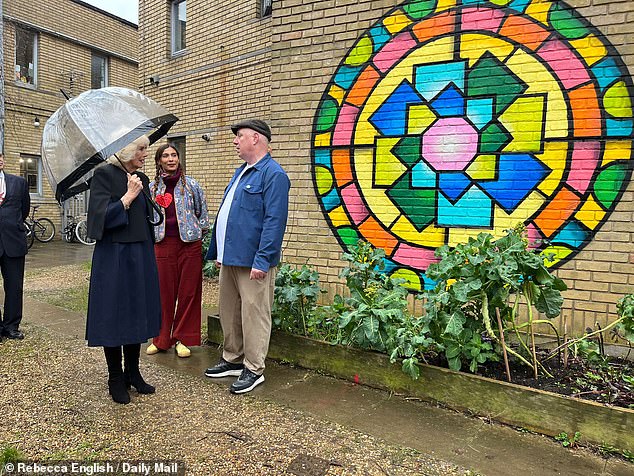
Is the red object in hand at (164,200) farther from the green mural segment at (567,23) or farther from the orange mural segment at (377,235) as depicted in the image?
the green mural segment at (567,23)

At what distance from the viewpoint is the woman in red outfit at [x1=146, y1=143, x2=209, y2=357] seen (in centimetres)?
434

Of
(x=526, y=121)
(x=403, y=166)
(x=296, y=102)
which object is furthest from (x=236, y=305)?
(x=526, y=121)

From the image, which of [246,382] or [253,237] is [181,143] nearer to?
[253,237]

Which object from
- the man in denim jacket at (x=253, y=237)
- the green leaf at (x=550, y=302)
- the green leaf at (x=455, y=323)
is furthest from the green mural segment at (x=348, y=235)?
the green leaf at (x=550, y=302)

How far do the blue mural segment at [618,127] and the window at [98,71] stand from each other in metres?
17.7

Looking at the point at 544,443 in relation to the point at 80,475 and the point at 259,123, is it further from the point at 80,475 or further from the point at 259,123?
the point at 259,123

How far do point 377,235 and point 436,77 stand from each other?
164 centimetres

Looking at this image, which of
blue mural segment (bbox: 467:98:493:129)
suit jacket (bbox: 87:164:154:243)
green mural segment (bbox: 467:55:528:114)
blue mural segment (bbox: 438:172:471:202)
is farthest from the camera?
blue mural segment (bbox: 438:172:471:202)

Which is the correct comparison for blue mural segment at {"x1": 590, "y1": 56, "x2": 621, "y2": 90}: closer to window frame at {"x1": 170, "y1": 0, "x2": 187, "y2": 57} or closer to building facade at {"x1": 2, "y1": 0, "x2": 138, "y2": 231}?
window frame at {"x1": 170, "y1": 0, "x2": 187, "y2": 57}

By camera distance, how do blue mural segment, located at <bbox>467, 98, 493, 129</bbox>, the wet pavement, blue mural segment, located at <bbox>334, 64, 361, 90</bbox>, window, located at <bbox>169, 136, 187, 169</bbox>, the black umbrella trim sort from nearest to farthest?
the wet pavement
the black umbrella trim
blue mural segment, located at <bbox>467, 98, 493, 129</bbox>
blue mural segment, located at <bbox>334, 64, 361, 90</bbox>
window, located at <bbox>169, 136, 187, 169</bbox>

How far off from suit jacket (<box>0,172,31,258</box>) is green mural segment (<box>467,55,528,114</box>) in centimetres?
450

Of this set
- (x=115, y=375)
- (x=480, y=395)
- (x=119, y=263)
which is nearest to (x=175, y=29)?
(x=119, y=263)

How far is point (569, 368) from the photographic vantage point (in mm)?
3400

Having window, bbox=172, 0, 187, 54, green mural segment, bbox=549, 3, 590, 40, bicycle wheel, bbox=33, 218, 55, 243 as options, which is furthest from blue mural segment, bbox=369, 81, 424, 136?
bicycle wheel, bbox=33, 218, 55, 243
